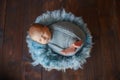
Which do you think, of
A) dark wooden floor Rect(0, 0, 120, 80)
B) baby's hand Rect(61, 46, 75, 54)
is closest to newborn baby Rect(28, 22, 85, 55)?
baby's hand Rect(61, 46, 75, 54)

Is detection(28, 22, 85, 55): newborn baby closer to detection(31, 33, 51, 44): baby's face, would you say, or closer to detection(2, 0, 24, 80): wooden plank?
detection(31, 33, 51, 44): baby's face

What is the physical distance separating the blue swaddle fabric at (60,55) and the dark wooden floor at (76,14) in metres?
0.04

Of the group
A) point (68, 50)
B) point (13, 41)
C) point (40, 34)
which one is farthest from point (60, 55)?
point (13, 41)

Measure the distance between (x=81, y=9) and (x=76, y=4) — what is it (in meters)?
0.04

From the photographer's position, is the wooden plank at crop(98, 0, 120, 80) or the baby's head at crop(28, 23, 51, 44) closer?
the baby's head at crop(28, 23, 51, 44)

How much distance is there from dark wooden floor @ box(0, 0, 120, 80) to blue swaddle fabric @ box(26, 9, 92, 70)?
44mm

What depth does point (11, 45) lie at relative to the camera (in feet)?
3.90

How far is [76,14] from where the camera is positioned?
1.19 meters

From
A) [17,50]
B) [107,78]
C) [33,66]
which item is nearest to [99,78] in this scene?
[107,78]

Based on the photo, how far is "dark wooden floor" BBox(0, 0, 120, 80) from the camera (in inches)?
43.0

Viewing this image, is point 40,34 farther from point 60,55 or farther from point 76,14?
point 76,14

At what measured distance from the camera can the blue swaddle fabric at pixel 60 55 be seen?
104cm

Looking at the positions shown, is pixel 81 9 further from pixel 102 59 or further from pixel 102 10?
pixel 102 59

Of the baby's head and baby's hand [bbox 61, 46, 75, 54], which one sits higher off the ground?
the baby's head
